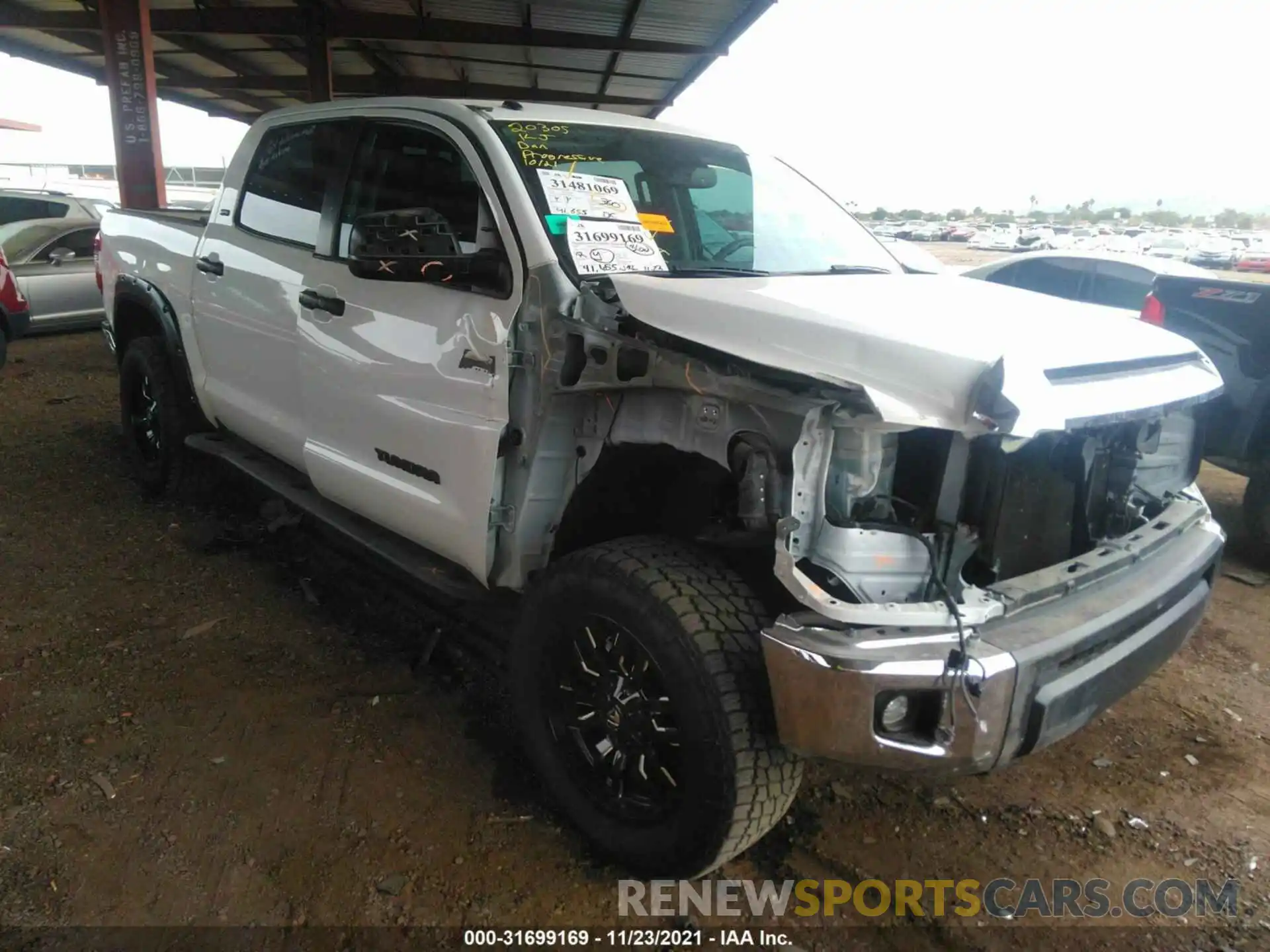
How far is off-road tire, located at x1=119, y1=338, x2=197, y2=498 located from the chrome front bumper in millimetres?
3789

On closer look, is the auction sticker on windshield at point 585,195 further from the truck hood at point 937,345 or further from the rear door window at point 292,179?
the rear door window at point 292,179

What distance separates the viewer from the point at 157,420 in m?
4.64

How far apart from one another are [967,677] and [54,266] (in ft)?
33.3

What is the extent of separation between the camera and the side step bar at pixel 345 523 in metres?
2.90

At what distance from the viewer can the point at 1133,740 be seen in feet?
10.00

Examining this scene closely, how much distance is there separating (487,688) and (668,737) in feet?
4.01

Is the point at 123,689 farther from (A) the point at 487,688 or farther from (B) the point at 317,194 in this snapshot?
(B) the point at 317,194

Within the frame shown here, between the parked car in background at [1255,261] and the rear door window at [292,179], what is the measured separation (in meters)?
16.8

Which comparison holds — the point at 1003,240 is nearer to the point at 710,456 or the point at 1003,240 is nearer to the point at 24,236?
the point at 24,236

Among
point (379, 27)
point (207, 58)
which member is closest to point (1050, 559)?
point (379, 27)

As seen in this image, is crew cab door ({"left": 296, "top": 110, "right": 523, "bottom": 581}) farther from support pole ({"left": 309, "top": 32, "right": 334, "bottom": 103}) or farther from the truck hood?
support pole ({"left": 309, "top": 32, "right": 334, "bottom": 103})

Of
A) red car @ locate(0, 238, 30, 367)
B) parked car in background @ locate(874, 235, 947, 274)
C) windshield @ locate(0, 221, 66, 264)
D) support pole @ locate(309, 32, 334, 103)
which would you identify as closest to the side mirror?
parked car in background @ locate(874, 235, 947, 274)

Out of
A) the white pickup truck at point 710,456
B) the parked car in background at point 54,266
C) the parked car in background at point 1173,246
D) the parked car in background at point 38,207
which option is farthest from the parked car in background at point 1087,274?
the parked car in background at point 1173,246

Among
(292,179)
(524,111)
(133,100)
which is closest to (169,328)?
(292,179)
